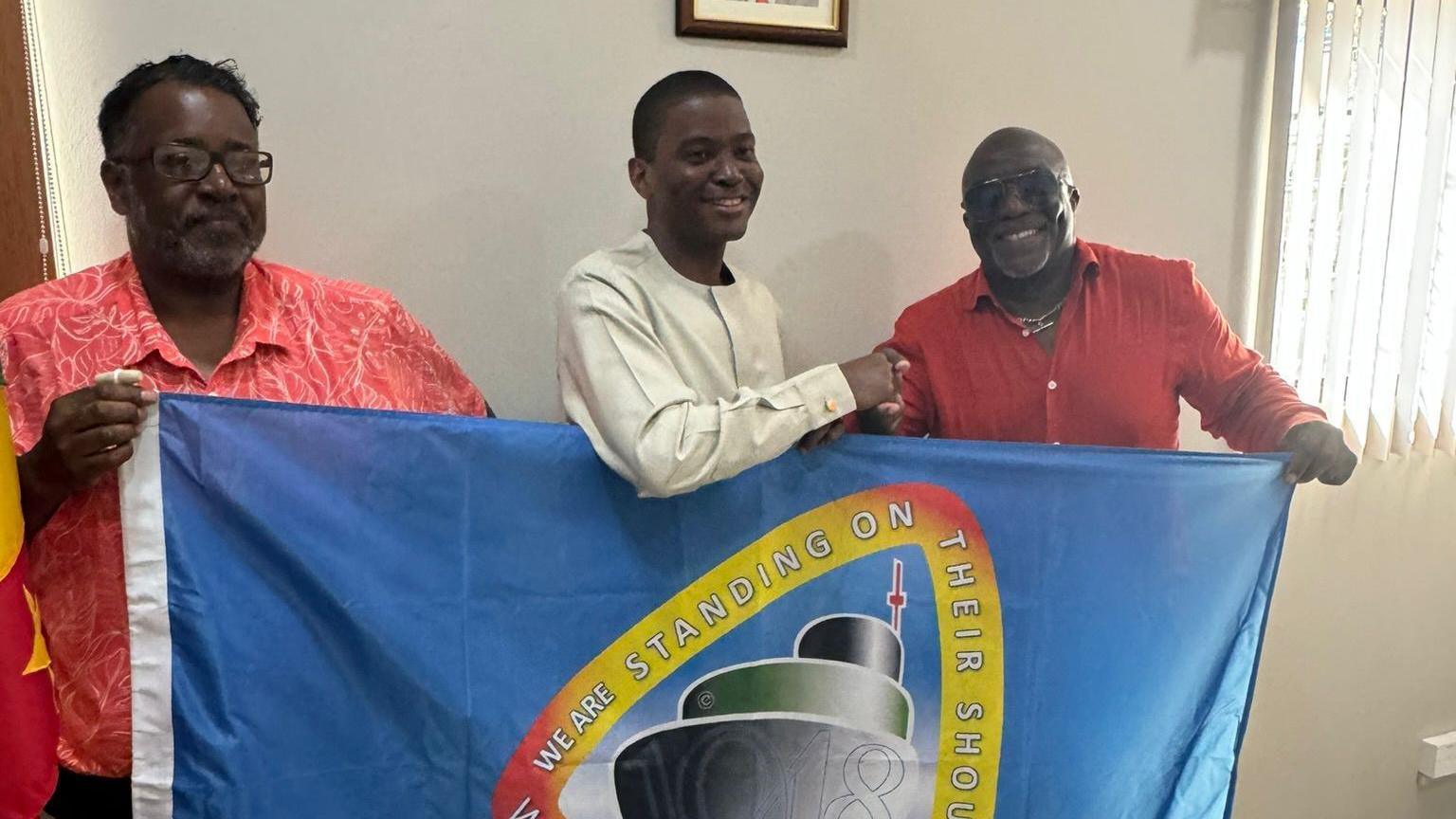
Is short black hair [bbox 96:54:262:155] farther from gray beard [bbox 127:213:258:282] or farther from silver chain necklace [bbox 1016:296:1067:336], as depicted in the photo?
silver chain necklace [bbox 1016:296:1067:336]

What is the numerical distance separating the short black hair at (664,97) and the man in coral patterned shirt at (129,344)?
1.76 ft

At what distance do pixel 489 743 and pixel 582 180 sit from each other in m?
0.97

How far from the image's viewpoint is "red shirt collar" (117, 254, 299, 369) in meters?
1.23

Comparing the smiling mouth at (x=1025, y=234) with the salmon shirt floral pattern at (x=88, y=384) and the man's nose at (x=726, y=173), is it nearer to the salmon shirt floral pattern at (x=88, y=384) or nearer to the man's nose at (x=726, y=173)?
the man's nose at (x=726, y=173)

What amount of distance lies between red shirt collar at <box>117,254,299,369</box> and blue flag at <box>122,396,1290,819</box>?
0.33 feet

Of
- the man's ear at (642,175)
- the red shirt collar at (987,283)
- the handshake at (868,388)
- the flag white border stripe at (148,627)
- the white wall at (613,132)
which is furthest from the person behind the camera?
the red shirt collar at (987,283)

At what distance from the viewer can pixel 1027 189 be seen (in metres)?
1.63

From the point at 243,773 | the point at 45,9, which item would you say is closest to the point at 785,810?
the point at 243,773

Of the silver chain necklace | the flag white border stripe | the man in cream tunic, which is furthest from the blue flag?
the silver chain necklace

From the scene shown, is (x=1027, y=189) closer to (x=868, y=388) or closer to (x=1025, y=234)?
(x=1025, y=234)

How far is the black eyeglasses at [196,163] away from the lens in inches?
48.6

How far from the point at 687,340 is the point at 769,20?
0.72 metres

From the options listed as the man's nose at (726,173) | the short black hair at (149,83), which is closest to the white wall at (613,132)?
the short black hair at (149,83)

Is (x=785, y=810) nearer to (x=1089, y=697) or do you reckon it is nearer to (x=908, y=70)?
(x=1089, y=697)
